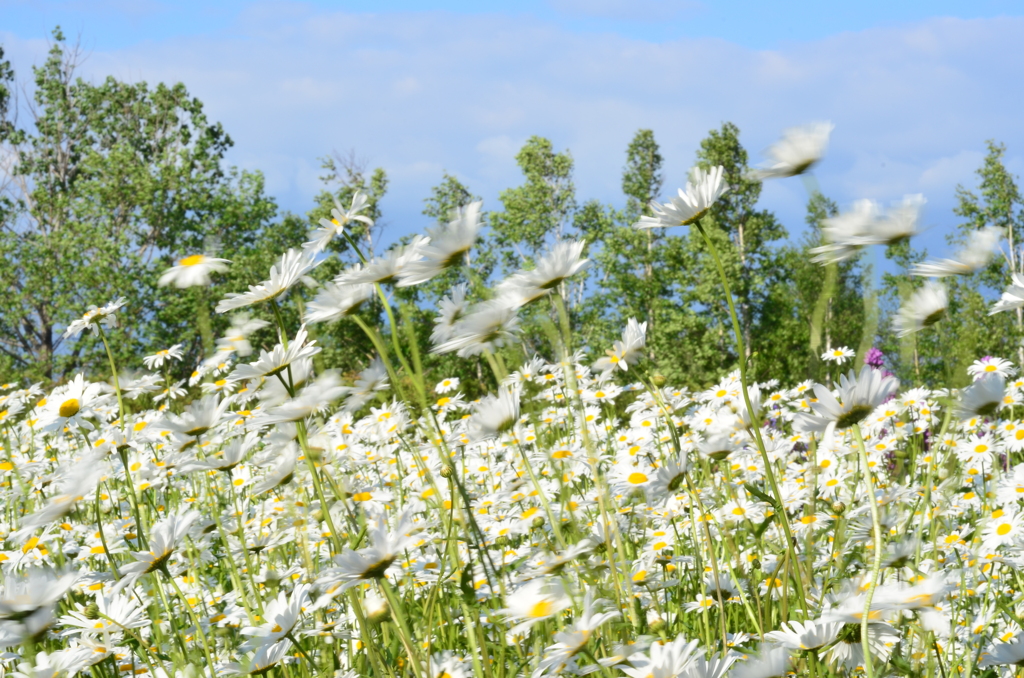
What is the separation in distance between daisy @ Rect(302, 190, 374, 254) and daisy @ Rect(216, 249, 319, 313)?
0.04 metres

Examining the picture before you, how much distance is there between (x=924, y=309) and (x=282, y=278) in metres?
1.09

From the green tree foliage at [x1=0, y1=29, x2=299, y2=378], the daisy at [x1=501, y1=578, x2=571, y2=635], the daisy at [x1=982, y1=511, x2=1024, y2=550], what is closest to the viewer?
the daisy at [x1=501, y1=578, x2=571, y2=635]

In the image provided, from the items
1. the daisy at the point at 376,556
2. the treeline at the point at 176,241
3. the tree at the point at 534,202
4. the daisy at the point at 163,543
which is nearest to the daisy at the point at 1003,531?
the daisy at the point at 376,556

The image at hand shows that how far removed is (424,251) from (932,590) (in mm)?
859

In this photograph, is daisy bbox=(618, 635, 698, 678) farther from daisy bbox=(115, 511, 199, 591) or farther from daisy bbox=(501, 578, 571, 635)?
daisy bbox=(115, 511, 199, 591)

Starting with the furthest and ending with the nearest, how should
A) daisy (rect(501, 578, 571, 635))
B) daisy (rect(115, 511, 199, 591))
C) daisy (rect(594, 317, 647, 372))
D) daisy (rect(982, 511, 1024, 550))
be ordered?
daisy (rect(982, 511, 1024, 550)) < daisy (rect(594, 317, 647, 372)) < daisy (rect(115, 511, 199, 591)) < daisy (rect(501, 578, 571, 635))

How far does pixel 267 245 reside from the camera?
79.5 feet

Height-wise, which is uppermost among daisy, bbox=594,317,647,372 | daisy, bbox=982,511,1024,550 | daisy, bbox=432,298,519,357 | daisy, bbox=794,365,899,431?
daisy, bbox=432,298,519,357

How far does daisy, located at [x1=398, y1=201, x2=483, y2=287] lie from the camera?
Answer: 1281 millimetres

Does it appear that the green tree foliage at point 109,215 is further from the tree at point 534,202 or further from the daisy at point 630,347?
the daisy at point 630,347

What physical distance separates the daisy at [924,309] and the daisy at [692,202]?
1.10 feet

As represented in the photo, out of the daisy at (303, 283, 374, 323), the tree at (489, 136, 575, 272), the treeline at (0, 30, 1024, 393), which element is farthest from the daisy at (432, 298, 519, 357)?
the tree at (489, 136, 575, 272)

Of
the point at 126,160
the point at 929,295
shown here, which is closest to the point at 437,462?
the point at 929,295

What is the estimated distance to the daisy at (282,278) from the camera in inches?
57.5
